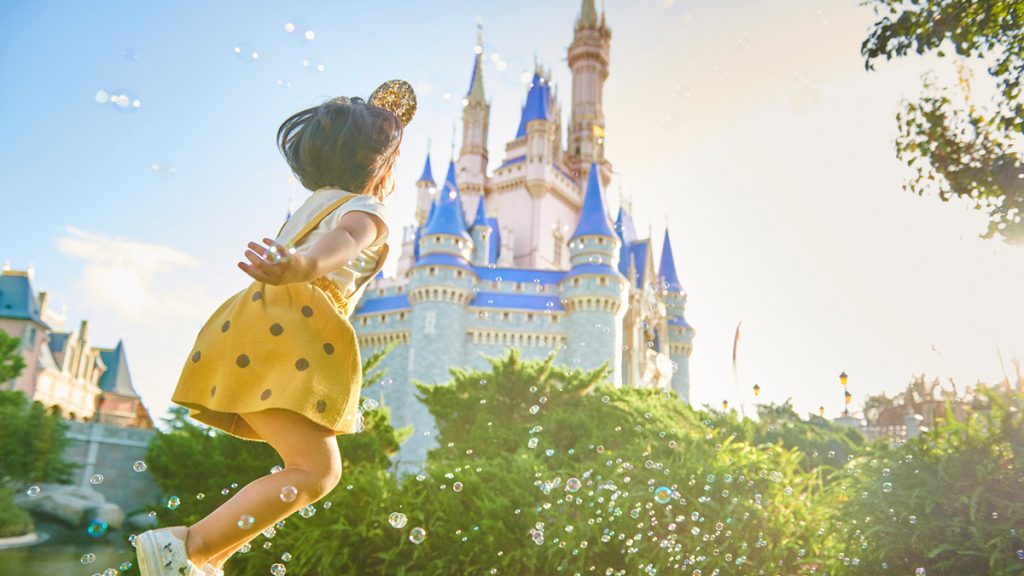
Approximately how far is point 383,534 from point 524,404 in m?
10.8

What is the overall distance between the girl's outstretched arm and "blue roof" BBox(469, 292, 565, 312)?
34.8 meters

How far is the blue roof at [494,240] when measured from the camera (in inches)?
1764

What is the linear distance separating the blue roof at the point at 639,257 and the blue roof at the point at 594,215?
→ 7.88 metres

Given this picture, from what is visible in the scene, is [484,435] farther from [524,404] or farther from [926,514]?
[926,514]

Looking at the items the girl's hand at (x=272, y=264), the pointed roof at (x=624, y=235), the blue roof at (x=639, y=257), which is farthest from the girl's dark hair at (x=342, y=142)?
the blue roof at (x=639, y=257)

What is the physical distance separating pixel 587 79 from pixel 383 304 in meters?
24.0

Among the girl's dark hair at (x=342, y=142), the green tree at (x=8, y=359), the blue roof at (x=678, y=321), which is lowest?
the girl's dark hair at (x=342, y=142)

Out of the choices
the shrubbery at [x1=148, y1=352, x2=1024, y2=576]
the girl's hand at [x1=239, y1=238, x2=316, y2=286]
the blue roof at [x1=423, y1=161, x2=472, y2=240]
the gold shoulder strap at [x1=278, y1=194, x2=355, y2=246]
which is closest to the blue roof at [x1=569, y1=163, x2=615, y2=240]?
the blue roof at [x1=423, y1=161, x2=472, y2=240]

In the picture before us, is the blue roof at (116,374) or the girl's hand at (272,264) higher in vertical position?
the blue roof at (116,374)

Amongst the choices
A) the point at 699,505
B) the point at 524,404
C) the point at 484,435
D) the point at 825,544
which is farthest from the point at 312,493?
the point at 524,404

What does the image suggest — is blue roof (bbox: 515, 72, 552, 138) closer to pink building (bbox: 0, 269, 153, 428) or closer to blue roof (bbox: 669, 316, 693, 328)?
blue roof (bbox: 669, 316, 693, 328)

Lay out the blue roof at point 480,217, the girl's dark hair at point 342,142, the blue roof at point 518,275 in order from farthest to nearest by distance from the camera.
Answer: the blue roof at point 480,217 < the blue roof at point 518,275 < the girl's dark hair at point 342,142

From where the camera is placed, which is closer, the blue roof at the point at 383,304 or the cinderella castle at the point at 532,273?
the cinderella castle at the point at 532,273

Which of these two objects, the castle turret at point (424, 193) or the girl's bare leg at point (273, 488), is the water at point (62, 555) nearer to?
the girl's bare leg at point (273, 488)
